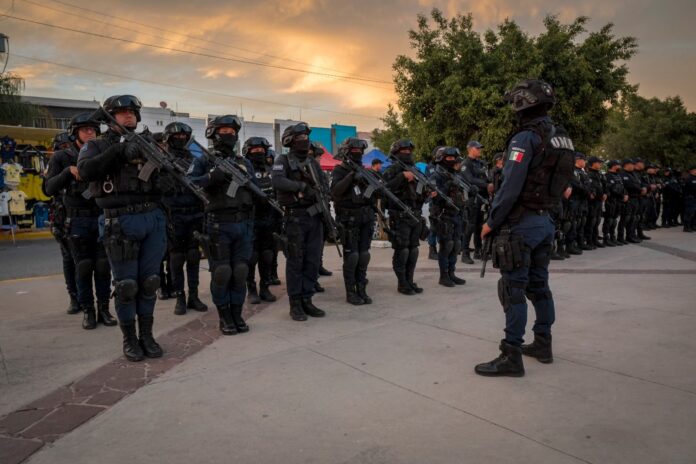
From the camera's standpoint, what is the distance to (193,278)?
626 centimetres

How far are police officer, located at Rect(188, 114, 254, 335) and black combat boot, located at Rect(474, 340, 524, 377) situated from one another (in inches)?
97.5

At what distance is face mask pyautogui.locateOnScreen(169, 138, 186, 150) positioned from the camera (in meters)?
6.20

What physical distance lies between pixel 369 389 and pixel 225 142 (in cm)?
303

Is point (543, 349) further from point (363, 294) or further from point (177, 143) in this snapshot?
point (177, 143)

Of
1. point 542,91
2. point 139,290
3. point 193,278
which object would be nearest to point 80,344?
point 139,290

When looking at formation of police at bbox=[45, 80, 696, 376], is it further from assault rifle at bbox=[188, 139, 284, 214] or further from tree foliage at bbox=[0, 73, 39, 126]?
tree foliage at bbox=[0, 73, 39, 126]

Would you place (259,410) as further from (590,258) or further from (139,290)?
(590,258)

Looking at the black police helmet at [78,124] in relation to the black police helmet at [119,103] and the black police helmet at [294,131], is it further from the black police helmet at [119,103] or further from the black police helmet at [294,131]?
the black police helmet at [294,131]

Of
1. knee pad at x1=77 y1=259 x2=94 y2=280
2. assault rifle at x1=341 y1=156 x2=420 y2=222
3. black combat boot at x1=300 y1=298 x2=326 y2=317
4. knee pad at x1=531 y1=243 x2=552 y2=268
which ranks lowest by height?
black combat boot at x1=300 y1=298 x2=326 y2=317

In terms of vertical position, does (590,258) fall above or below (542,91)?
below

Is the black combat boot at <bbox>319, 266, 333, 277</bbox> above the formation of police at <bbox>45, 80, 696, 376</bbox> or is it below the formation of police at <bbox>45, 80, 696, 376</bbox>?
below

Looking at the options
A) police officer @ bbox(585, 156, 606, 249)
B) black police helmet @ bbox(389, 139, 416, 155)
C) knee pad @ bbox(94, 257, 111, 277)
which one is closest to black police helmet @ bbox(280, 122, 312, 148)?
black police helmet @ bbox(389, 139, 416, 155)

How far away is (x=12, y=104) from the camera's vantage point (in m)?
25.3

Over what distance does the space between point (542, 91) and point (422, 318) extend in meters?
2.74
